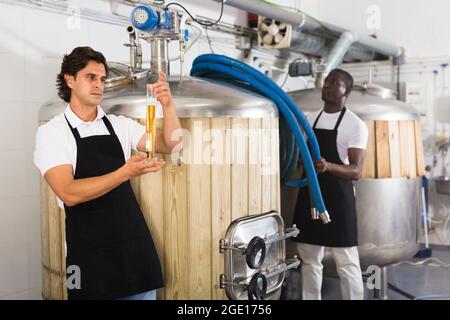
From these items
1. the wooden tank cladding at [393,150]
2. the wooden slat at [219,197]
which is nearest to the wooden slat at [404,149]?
the wooden tank cladding at [393,150]

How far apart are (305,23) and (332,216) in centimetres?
121

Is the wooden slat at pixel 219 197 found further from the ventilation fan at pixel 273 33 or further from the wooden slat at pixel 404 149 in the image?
the ventilation fan at pixel 273 33

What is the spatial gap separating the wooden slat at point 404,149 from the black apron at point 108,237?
158cm

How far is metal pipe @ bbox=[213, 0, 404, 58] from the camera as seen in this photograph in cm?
252

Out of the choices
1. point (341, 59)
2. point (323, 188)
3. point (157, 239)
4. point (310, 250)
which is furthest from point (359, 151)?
point (157, 239)

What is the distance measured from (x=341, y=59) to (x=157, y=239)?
1.66 meters

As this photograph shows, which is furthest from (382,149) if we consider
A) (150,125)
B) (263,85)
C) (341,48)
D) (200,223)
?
(150,125)

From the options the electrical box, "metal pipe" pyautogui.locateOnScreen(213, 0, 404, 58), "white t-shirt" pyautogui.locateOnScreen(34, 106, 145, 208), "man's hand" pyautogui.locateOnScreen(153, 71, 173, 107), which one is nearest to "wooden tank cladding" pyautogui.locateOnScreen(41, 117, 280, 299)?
"man's hand" pyautogui.locateOnScreen(153, 71, 173, 107)

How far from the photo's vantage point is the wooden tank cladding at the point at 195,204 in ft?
5.25

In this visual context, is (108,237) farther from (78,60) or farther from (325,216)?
(325,216)

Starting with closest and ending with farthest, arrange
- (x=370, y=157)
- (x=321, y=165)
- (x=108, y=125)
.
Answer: (x=108, y=125), (x=321, y=165), (x=370, y=157)

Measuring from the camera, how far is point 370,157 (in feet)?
8.32

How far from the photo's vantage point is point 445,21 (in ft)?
7.09

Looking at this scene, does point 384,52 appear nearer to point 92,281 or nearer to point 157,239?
point 157,239
